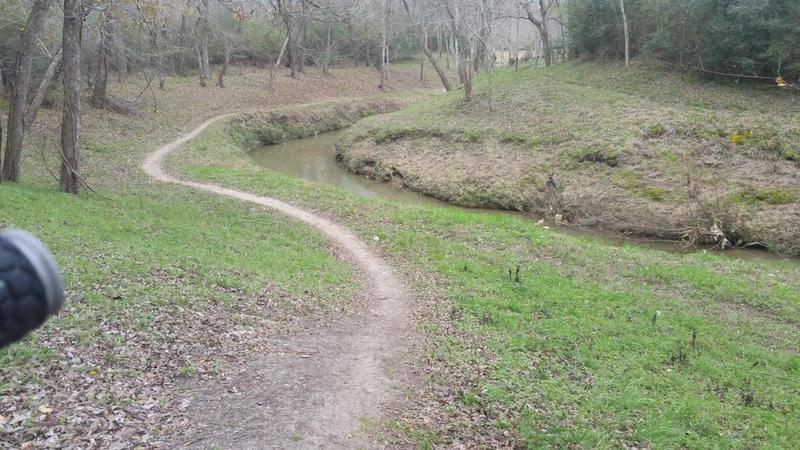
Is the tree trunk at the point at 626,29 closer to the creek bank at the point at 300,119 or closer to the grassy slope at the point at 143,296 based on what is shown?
the creek bank at the point at 300,119

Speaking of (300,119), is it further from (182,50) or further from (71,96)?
(71,96)

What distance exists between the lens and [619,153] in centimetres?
2478

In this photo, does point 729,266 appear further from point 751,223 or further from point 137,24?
point 137,24

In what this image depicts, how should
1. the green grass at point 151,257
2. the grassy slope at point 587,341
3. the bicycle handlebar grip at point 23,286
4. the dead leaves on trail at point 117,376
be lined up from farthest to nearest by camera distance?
the green grass at point 151,257
the grassy slope at point 587,341
the dead leaves on trail at point 117,376
the bicycle handlebar grip at point 23,286

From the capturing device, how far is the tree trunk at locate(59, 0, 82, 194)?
14133 mm

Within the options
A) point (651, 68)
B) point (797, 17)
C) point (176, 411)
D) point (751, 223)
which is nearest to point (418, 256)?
point (176, 411)

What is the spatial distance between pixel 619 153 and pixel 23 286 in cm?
2585

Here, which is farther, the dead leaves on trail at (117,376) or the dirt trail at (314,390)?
the dirt trail at (314,390)

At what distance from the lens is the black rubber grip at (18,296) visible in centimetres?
125

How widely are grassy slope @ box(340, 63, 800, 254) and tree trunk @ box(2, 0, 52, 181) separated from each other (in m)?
16.6

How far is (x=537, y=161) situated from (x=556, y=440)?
20691mm

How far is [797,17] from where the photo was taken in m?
25.3

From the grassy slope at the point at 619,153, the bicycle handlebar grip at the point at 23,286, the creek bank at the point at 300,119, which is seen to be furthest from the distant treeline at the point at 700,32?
the bicycle handlebar grip at the point at 23,286

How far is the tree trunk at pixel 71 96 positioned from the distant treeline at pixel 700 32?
21.0 meters
